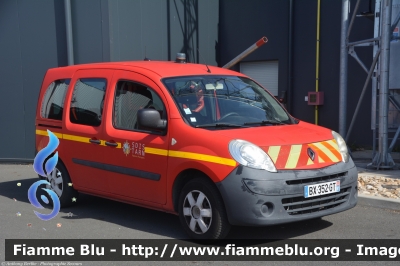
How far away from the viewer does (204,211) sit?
560 centimetres

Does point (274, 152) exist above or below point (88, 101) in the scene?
below

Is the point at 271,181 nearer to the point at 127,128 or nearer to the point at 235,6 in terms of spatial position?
the point at 127,128

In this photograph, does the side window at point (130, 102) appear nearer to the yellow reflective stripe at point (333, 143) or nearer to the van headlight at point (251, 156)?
the van headlight at point (251, 156)

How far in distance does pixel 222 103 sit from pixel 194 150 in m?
0.89

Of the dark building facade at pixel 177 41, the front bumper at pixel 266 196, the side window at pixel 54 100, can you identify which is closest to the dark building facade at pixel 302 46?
the dark building facade at pixel 177 41

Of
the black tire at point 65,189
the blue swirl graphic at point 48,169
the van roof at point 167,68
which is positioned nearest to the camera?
the van roof at point 167,68

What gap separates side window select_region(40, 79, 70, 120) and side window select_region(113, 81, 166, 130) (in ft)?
4.06

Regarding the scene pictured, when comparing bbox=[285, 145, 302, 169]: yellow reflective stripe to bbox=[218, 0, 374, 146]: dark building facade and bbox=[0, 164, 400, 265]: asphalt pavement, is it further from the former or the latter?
bbox=[218, 0, 374, 146]: dark building facade

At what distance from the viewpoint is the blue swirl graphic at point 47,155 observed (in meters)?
7.51

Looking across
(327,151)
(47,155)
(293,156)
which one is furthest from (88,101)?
(327,151)

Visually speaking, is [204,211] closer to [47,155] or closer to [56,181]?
[56,181]

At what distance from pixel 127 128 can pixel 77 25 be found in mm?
5802

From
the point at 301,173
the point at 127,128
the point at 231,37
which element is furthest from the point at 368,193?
the point at 231,37

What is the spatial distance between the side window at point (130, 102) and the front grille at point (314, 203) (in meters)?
1.86
